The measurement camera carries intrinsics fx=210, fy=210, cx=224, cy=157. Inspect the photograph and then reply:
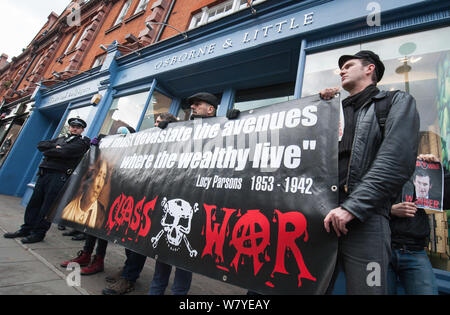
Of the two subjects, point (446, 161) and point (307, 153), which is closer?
point (307, 153)

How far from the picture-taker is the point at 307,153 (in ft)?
4.83

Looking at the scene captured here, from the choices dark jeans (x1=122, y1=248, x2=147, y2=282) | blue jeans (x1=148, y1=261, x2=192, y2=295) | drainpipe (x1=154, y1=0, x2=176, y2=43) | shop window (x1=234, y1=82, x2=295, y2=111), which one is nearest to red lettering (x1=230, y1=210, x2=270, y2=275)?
blue jeans (x1=148, y1=261, x2=192, y2=295)

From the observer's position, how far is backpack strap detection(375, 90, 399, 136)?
132cm

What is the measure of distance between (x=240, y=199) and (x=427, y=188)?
1363mm

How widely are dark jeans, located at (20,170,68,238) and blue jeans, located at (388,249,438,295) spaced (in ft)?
14.9

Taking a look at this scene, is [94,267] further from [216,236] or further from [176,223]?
[216,236]

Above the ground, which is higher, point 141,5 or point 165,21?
point 141,5

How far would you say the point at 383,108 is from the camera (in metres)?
1.35

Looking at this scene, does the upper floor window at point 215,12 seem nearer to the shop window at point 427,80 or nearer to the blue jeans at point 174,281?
the shop window at point 427,80

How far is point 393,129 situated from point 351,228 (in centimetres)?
63

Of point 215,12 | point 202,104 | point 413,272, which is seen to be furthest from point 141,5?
point 413,272
